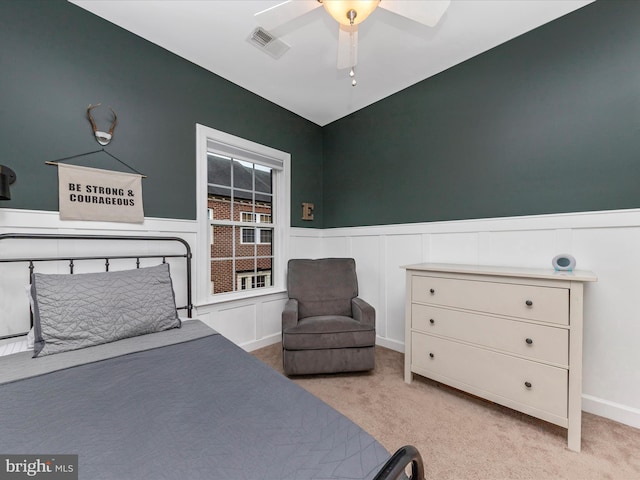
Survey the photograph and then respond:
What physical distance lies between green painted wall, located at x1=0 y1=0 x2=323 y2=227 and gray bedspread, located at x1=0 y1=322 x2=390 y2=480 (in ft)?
4.60

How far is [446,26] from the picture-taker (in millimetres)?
2062

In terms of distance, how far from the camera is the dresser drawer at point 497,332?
158 cm

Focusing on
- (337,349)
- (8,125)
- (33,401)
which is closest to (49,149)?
(8,125)

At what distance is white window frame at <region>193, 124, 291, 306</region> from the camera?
2.49 m

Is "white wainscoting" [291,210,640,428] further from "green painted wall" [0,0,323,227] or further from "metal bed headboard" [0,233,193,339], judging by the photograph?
"green painted wall" [0,0,323,227]

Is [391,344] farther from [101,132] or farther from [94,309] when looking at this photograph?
[101,132]

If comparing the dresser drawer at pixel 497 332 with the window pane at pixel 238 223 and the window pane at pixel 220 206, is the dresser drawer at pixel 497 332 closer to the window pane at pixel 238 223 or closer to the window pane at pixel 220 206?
the window pane at pixel 238 223

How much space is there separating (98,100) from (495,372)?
343cm

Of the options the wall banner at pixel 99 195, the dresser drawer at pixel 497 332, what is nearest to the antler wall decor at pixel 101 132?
the wall banner at pixel 99 195

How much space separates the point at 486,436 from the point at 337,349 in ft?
3.69

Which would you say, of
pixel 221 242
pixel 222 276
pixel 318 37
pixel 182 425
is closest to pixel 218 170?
pixel 221 242

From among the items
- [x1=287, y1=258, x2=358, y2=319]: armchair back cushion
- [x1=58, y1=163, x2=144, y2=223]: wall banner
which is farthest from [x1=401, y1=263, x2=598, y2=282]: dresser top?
[x1=58, y1=163, x2=144, y2=223]: wall banner

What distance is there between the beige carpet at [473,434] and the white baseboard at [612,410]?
0.05 metres

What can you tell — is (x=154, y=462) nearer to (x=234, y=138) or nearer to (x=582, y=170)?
(x=234, y=138)
